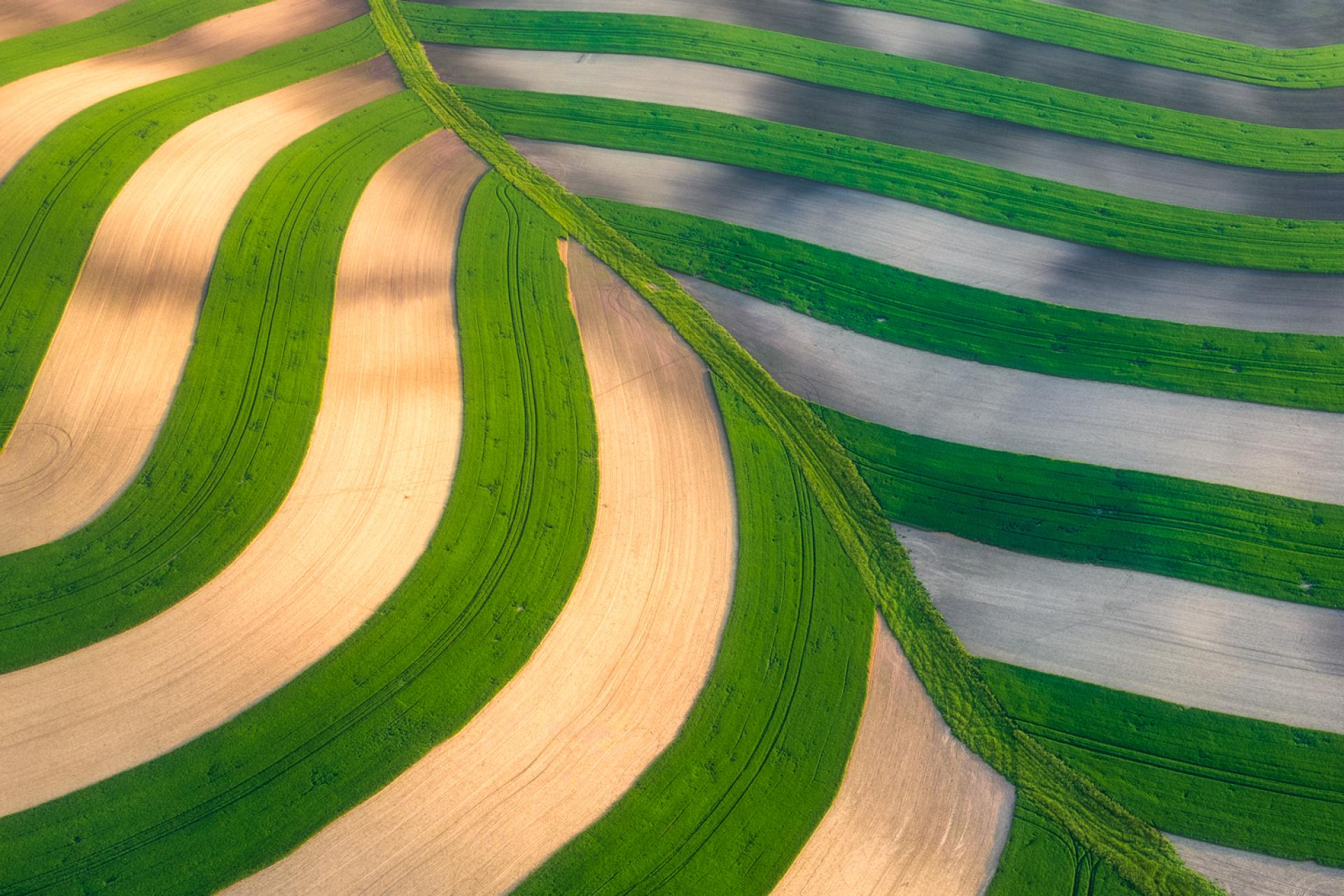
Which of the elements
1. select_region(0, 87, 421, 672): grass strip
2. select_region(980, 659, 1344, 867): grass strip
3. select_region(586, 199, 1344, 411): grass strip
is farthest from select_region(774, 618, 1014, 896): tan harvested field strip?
select_region(0, 87, 421, 672): grass strip

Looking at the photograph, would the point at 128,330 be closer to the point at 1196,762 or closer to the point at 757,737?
the point at 757,737

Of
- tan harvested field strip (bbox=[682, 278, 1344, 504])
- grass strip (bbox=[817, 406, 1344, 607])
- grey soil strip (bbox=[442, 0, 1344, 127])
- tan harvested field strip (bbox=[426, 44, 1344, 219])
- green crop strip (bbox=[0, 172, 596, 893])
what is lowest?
green crop strip (bbox=[0, 172, 596, 893])

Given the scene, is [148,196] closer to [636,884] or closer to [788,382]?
[788,382]

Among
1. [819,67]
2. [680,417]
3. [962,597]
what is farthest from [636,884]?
[819,67]

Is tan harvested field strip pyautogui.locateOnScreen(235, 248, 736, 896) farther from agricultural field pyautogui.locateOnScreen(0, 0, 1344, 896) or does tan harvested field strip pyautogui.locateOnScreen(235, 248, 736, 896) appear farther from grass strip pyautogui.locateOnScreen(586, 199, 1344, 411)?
grass strip pyautogui.locateOnScreen(586, 199, 1344, 411)

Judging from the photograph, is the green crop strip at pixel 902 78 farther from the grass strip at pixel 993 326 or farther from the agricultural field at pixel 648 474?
the grass strip at pixel 993 326

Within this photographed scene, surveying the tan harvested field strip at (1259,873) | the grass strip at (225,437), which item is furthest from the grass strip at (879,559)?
the grass strip at (225,437)
